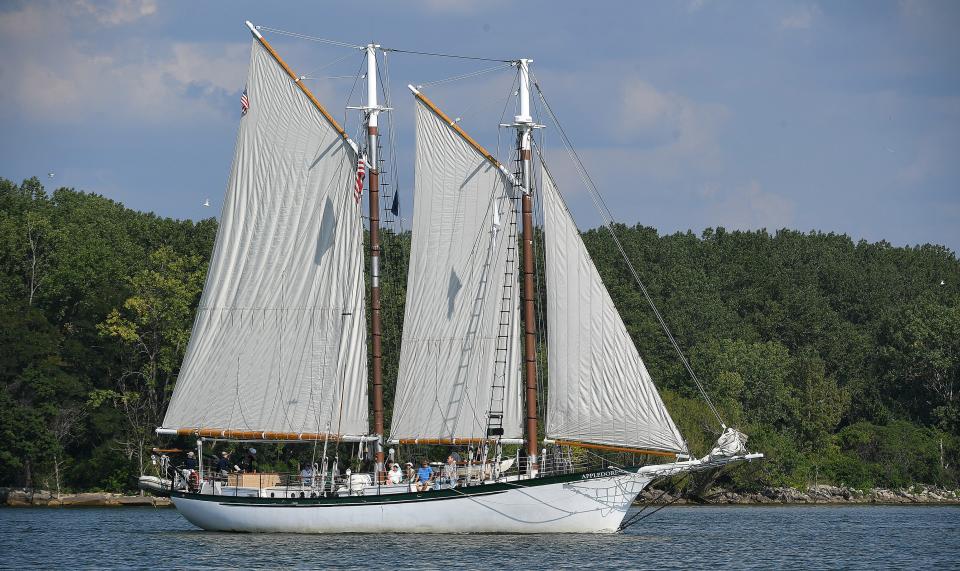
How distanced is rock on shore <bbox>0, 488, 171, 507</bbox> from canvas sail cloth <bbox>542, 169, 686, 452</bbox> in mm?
47310

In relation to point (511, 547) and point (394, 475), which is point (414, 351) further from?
point (511, 547)

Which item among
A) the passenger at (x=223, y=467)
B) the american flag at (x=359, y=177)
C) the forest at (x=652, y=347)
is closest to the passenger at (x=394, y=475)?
the passenger at (x=223, y=467)

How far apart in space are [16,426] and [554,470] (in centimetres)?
4777

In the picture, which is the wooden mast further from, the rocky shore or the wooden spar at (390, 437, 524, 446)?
the rocky shore

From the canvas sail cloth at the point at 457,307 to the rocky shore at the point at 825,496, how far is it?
1639 inches

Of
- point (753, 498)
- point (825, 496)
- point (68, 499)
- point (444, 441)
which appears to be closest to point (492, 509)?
point (444, 441)

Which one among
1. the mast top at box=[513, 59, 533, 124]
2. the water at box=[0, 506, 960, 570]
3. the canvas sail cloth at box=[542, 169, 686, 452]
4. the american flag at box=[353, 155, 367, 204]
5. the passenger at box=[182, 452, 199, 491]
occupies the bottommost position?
the water at box=[0, 506, 960, 570]

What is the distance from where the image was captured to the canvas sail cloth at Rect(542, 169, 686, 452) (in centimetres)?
5259

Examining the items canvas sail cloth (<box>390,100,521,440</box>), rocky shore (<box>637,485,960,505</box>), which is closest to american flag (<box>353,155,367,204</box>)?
canvas sail cloth (<box>390,100,521,440</box>)

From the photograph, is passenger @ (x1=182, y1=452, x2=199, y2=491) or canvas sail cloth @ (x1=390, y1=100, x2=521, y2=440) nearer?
canvas sail cloth @ (x1=390, y1=100, x2=521, y2=440)

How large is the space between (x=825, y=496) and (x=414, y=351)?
52.3 metres

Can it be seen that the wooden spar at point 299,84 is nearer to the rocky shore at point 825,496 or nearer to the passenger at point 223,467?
the passenger at point 223,467

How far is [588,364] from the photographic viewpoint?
53625 millimetres

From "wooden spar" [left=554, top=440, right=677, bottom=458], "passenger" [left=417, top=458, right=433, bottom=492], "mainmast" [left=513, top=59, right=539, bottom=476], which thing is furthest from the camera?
"mainmast" [left=513, top=59, right=539, bottom=476]
